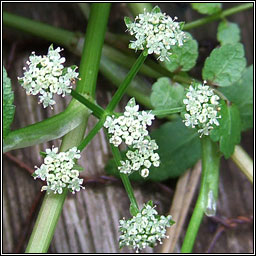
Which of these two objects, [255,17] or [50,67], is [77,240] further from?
[255,17]

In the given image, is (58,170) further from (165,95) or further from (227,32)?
(227,32)

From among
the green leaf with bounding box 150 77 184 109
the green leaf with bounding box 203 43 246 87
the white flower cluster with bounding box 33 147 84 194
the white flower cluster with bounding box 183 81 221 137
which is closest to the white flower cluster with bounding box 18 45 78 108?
the white flower cluster with bounding box 33 147 84 194

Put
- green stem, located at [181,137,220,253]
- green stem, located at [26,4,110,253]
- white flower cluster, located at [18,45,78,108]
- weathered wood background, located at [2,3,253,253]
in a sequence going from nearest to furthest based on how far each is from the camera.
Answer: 1. white flower cluster, located at [18,45,78,108]
2. green stem, located at [26,4,110,253]
3. green stem, located at [181,137,220,253]
4. weathered wood background, located at [2,3,253,253]

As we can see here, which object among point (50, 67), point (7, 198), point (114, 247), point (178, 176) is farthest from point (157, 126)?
point (50, 67)

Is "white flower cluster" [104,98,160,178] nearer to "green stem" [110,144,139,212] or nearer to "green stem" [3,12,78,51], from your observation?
"green stem" [110,144,139,212]

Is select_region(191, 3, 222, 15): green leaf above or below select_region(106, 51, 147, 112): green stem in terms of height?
above

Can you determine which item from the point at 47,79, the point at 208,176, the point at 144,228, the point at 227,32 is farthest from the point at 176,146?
the point at 47,79
